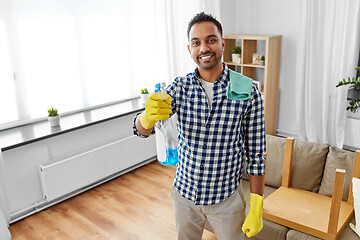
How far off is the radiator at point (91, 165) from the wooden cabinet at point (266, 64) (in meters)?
1.53

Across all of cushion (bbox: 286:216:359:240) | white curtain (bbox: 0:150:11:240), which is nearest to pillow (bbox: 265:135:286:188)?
cushion (bbox: 286:216:359:240)

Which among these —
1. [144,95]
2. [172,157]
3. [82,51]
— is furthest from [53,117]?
[172,157]

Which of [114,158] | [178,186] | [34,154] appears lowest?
[114,158]

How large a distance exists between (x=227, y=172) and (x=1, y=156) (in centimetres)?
189

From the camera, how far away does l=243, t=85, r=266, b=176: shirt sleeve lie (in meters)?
1.44

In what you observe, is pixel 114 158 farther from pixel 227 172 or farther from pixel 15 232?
pixel 227 172

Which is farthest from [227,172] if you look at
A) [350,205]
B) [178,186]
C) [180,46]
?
[180,46]

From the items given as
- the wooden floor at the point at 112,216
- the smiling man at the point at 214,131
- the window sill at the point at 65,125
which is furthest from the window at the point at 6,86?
the smiling man at the point at 214,131

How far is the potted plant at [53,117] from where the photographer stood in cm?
304

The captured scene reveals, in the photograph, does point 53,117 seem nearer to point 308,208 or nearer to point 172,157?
point 172,157

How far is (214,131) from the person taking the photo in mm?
1436

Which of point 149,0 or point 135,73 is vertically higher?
point 149,0

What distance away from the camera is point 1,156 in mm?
2570

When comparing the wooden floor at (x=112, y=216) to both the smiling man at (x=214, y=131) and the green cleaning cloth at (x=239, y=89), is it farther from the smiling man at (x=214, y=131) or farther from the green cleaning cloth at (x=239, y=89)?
the green cleaning cloth at (x=239, y=89)
